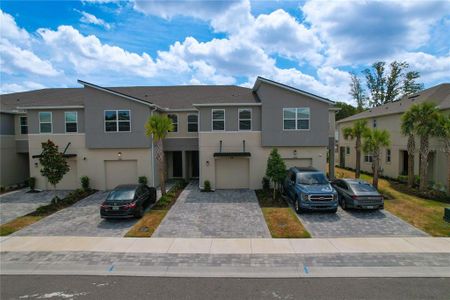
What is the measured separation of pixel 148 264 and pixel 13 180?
2050 cm

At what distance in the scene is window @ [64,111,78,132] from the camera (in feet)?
61.8

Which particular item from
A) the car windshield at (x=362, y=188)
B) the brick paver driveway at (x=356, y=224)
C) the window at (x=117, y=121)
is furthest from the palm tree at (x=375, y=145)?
the window at (x=117, y=121)

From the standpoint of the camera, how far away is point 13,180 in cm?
2142

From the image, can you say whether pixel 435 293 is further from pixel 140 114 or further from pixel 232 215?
pixel 140 114

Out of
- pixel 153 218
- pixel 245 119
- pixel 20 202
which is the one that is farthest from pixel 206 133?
pixel 20 202

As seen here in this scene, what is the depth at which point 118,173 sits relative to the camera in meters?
19.0

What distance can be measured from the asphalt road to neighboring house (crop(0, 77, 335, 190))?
1123 cm

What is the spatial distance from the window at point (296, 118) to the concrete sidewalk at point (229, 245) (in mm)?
9463

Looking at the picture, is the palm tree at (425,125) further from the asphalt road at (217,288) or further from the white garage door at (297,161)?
the asphalt road at (217,288)

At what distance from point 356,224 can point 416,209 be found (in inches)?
194

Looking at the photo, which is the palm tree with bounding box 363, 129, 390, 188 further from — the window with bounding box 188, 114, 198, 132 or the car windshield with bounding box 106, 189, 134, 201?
the car windshield with bounding box 106, 189, 134, 201

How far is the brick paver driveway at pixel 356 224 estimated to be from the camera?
10.5 meters

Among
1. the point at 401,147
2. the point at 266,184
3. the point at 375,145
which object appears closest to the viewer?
the point at 375,145

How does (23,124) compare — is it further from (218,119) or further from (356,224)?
(356,224)
